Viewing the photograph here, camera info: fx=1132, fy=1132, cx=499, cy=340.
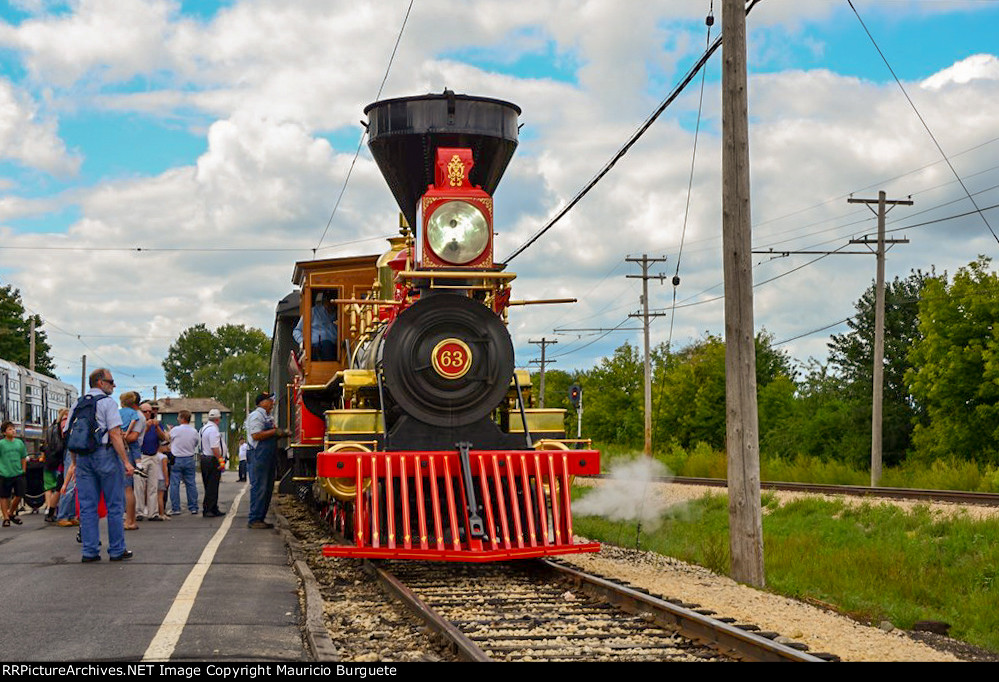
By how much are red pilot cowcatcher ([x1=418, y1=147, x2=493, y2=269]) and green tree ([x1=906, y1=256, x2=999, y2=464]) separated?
24982 mm

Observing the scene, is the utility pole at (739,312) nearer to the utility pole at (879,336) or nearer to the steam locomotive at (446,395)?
the steam locomotive at (446,395)

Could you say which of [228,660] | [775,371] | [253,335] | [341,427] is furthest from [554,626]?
[253,335]

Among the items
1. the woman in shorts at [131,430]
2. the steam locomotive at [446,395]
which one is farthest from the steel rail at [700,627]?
the woman in shorts at [131,430]

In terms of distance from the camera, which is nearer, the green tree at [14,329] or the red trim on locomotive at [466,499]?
the red trim on locomotive at [466,499]

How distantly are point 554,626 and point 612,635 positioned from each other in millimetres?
439

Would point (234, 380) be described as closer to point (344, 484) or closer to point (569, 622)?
point (344, 484)

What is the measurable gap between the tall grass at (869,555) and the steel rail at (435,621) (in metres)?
3.52

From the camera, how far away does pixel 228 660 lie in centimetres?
556

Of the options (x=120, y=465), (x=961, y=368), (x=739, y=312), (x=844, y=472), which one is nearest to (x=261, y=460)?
(x=120, y=465)

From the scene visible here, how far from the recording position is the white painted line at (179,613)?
575 centimetres

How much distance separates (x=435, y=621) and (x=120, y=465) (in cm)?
448

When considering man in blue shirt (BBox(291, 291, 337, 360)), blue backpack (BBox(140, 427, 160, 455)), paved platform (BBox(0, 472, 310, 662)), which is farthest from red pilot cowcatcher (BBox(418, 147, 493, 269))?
blue backpack (BBox(140, 427, 160, 455))

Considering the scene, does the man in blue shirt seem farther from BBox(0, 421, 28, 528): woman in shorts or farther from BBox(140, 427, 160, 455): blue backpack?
BBox(0, 421, 28, 528): woman in shorts

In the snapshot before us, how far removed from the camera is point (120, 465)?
992cm
